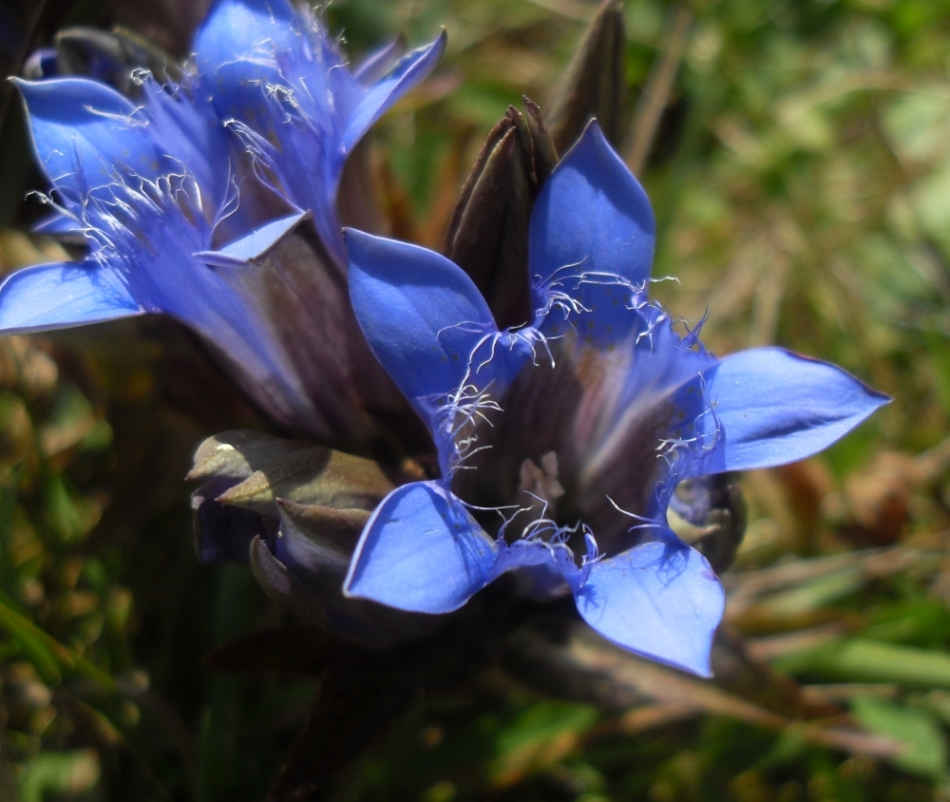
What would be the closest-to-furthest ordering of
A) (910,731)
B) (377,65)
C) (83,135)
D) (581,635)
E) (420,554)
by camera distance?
(420,554), (83,135), (377,65), (581,635), (910,731)

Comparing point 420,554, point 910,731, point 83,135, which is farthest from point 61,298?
point 910,731

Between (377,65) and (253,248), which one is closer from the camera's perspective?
(253,248)

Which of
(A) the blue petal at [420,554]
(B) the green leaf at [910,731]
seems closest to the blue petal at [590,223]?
(A) the blue petal at [420,554]

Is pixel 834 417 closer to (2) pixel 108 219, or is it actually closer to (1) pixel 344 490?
(1) pixel 344 490

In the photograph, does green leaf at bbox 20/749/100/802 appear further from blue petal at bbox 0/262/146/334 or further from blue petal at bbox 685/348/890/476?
blue petal at bbox 685/348/890/476

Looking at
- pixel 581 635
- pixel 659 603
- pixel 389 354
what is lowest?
pixel 581 635

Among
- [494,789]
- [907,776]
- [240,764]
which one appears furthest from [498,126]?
[907,776]

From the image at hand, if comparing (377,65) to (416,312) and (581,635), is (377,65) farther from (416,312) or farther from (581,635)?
(581,635)

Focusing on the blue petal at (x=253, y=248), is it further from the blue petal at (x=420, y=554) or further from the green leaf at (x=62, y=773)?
the green leaf at (x=62, y=773)
